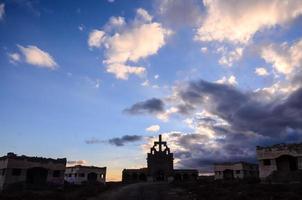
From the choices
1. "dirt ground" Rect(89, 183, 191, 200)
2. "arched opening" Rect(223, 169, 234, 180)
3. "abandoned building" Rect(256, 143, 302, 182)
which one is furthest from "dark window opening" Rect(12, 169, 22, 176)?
"arched opening" Rect(223, 169, 234, 180)

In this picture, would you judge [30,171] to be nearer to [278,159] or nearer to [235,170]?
[278,159]

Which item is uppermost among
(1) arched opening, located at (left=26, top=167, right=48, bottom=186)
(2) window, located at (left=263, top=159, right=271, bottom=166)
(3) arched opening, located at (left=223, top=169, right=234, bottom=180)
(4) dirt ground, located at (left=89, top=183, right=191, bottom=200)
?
A: (2) window, located at (left=263, top=159, right=271, bottom=166)

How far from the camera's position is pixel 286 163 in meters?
54.2

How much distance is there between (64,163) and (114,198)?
32.1m

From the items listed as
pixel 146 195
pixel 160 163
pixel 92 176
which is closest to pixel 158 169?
pixel 160 163

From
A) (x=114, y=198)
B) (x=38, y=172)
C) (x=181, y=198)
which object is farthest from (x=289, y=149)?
(x=38, y=172)

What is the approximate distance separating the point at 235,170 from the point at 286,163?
30262mm

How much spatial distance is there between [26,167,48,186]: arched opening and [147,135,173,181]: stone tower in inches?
1255

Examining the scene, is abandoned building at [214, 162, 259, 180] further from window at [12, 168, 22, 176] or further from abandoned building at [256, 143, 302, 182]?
window at [12, 168, 22, 176]

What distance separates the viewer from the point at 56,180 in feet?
189

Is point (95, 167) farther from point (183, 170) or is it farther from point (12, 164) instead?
point (12, 164)

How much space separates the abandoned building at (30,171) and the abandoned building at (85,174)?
2346 cm

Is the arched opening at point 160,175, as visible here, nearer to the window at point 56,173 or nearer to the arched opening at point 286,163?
the window at point 56,173

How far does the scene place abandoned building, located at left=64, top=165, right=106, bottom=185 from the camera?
81.5 metres
